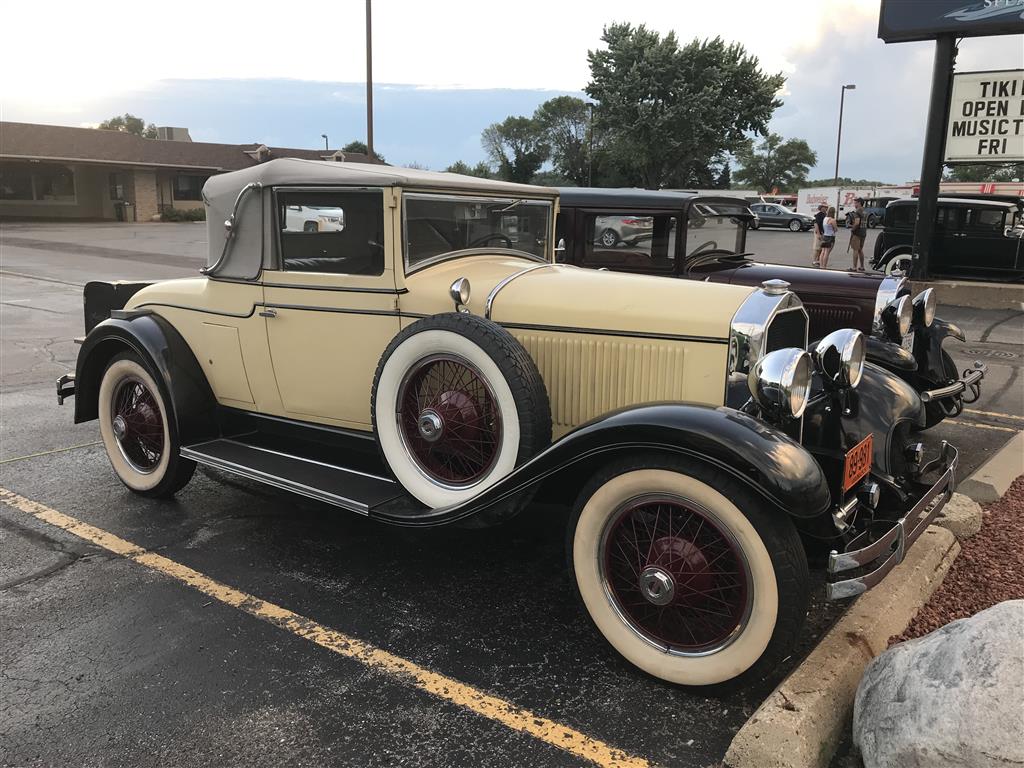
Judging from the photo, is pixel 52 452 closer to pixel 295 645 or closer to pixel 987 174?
pixel 295 645

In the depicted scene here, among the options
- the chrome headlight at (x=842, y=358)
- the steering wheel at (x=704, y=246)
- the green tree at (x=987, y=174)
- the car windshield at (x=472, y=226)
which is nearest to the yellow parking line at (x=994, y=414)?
the steering wheel at (x=704, y=246)

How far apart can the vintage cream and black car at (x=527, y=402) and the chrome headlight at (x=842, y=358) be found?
1 centimetres

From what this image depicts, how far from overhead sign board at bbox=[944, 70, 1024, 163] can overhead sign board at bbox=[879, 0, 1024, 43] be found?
0.68 metres

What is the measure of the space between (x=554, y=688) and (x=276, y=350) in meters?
2.22

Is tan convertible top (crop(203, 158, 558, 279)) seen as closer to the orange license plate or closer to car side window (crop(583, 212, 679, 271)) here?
the orange license plate

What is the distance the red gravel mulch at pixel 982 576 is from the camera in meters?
2.99

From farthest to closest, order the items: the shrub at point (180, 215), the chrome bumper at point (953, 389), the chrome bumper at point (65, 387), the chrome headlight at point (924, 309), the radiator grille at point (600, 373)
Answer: the shrub at point (180, 215), the chrome headlight at point (924, 309), the chrome bumper at point (65, 387), the chrome bumper at point (953, 389), the radiator grille at point (600, 373)

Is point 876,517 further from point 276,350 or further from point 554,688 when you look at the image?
point 276,350

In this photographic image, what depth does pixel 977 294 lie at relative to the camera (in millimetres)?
12039

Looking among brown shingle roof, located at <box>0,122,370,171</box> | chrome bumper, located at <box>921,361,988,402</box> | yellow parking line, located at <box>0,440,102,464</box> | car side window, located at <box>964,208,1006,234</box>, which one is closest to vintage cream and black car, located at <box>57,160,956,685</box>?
yellow parking line, located at <box>0,440,102,464</box>

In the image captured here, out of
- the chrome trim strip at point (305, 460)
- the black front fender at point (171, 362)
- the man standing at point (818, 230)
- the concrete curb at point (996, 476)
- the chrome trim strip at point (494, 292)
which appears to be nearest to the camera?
the chrome trim strip at point (494, 292)

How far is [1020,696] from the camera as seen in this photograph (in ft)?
6.16

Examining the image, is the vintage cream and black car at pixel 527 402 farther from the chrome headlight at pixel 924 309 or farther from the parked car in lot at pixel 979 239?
the parked car in lot at pixel 979 239

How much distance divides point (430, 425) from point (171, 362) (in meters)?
1.81
